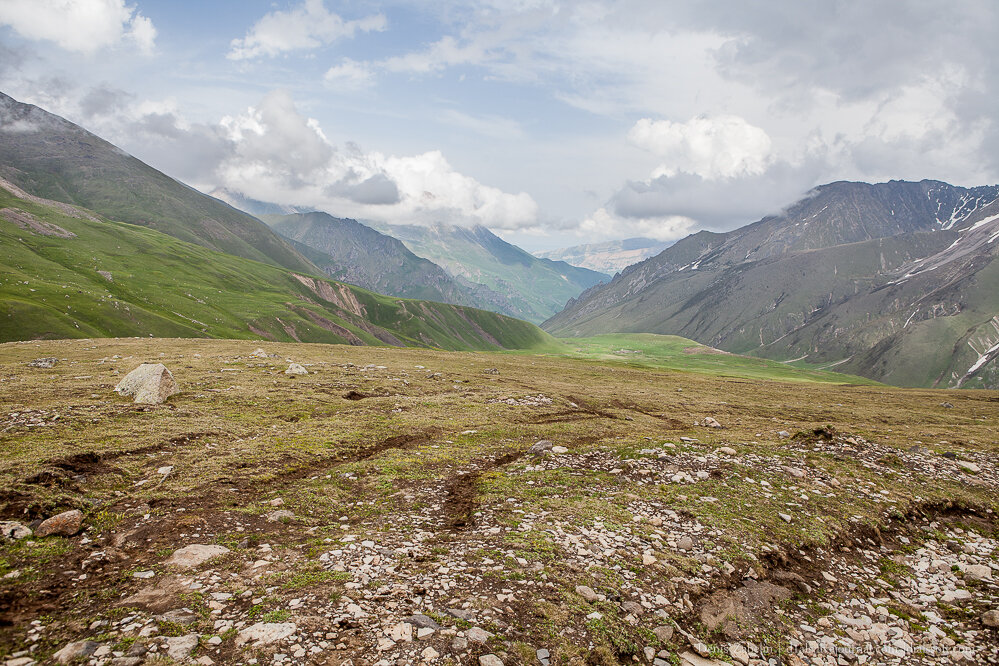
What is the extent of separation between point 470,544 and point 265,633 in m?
4.85

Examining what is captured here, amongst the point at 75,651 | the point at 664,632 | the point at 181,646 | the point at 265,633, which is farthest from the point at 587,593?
the point at 75,651

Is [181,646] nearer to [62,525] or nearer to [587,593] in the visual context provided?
[62,525]

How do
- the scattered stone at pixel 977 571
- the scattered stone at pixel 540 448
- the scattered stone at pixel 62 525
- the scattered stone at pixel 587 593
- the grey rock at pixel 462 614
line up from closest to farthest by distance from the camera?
the grey rock at pixel 462 614 < the scattered stone at pixel 587 593 < the scattered stone at pixel 62 525 < the scattered stone at pixel 977 571 < the scattered stone at pixel 540 448

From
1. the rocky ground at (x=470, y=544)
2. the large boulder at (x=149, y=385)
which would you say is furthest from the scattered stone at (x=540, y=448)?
the large boulder at (x=149, y=385)

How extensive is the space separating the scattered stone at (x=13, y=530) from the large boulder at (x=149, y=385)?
14.3 meters

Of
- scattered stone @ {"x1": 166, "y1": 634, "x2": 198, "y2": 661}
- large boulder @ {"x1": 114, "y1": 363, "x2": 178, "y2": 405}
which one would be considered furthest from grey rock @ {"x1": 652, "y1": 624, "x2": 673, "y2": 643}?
large boulder @ {"x1": 114, "y1": 363, "x2": 178, "y2": 405}

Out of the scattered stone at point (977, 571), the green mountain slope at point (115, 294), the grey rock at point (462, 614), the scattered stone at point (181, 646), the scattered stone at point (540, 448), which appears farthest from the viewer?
the green mountain slope at point (115, 294)

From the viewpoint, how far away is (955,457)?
71.7 feet

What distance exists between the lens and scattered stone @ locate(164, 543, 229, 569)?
941 centimetres

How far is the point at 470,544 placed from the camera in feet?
35.9

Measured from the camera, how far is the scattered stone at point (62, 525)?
1013 cm

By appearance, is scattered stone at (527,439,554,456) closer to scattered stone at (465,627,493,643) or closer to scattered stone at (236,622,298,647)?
scattered stone at (465,627,493,643)

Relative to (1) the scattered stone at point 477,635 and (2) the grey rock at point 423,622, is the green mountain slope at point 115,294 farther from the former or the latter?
(1) the scattered stone at point 477,635

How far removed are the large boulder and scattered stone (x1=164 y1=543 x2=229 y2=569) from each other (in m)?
16.8
